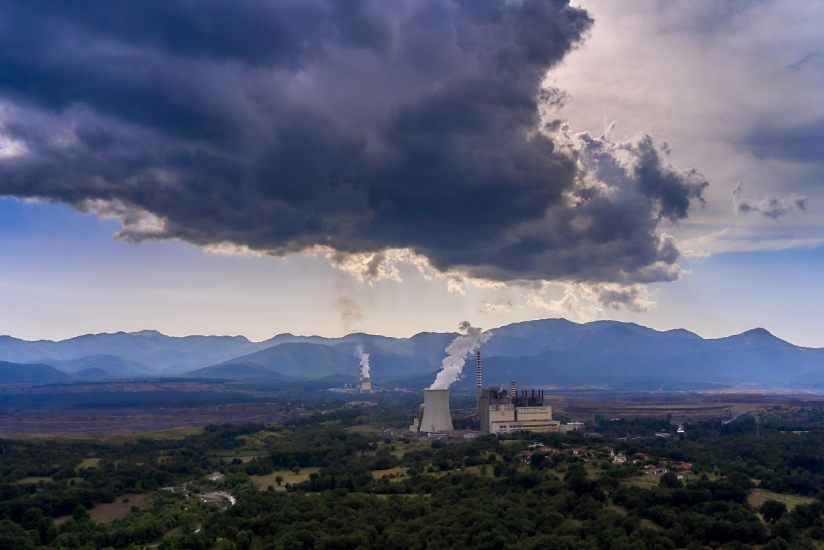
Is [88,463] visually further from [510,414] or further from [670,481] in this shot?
[670,481]

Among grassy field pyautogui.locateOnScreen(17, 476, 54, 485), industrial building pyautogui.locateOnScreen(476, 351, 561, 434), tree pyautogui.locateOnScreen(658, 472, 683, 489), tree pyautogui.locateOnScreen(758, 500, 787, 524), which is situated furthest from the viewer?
industrial building pyautogui.locateOnScreen(476, 351, 561, 434)

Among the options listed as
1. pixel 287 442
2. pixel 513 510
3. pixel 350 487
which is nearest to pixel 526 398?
pixel 287 442

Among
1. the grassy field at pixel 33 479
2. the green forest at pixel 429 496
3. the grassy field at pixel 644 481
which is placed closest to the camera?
the green forest at pixel 429 496

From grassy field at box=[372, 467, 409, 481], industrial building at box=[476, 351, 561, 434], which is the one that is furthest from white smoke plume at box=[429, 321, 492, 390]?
grassy field at box=[372, 467, 409, 481]

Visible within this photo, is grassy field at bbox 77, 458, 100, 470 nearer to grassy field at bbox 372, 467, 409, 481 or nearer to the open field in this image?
the open field

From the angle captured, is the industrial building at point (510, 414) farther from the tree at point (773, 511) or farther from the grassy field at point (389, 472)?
the tree at point (773, 511)

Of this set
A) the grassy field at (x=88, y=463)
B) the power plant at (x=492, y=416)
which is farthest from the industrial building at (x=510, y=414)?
the grassy field at (x=88, y=463)

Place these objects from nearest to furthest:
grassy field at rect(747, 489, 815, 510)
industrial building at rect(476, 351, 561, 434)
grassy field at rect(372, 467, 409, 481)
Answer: grassy field at rect(747, 489, 815, 510) < grassy field at rect(372, 467, 409, 481) < industrial building at rect(476, 351, 561, 434)
